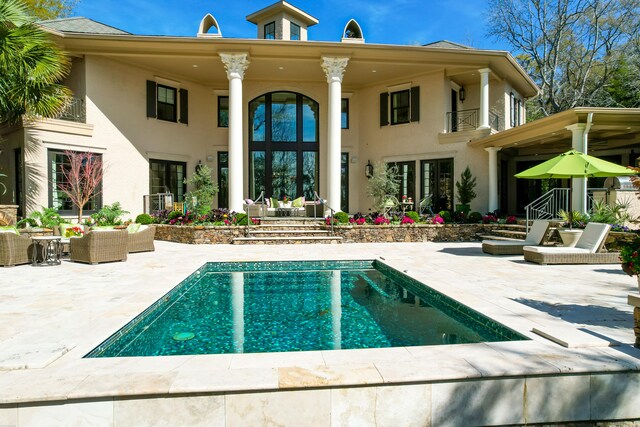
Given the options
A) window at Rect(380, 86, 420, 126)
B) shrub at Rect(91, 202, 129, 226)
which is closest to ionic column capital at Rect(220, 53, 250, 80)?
shrub at Rect(91, 202, 129, 226)

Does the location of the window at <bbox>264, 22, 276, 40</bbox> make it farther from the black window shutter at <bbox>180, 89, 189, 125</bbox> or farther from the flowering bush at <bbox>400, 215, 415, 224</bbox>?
the flowering bush at <bbox>400, 215, 415, 224</bbox>

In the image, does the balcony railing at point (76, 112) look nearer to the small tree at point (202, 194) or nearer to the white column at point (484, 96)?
the small tree at point (202, 194)

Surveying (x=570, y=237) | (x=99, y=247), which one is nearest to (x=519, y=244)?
(x=570, y=237)

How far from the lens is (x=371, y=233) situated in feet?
41.1

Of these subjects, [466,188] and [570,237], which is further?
[466,188]

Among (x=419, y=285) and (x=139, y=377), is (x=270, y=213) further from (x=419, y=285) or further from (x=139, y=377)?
(x=139, y=377)

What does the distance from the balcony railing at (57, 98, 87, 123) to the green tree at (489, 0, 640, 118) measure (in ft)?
77.3

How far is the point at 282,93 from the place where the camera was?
16875mm

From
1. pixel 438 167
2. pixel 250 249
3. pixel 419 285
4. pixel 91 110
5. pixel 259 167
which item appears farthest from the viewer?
pixel 259 167

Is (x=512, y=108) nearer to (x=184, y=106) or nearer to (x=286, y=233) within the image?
(x=286, y=233)


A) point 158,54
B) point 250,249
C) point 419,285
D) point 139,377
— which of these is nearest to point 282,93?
point 158,54

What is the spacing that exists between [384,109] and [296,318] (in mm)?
13294

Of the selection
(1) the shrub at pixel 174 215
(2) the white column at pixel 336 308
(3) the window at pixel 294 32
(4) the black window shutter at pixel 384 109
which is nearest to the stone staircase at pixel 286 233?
(1) the shrub at pixel 174 215

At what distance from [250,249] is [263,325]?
6180 millimetres
